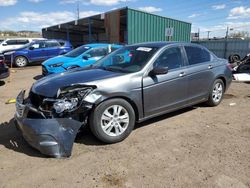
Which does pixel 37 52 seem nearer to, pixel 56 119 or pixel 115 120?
pixel 115 120

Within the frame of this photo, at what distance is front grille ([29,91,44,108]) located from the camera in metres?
3.94

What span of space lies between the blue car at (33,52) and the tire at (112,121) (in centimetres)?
1311

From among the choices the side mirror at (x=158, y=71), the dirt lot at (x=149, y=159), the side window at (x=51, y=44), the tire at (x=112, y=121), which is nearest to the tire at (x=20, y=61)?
the side window at (x=51, y=44)

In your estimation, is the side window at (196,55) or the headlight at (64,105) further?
the side window at (196,55)

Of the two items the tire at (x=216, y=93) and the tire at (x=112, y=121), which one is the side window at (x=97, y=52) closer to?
the tire at (x=216, y=93)

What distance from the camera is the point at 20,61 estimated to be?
51.2 ft

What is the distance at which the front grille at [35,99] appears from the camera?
3.94 metres

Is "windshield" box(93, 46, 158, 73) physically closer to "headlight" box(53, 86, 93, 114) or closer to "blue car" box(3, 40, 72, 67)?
"headlight" box(53, 86, 93, 114)

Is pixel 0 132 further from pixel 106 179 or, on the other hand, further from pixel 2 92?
pixel 2 92

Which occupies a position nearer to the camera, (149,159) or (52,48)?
(149,159)

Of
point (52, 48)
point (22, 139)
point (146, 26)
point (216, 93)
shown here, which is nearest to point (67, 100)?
point (22, 139)

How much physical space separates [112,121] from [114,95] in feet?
1.36

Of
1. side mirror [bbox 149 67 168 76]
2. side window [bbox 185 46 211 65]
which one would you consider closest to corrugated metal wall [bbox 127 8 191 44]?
side window [bbox 185 46 211 65]

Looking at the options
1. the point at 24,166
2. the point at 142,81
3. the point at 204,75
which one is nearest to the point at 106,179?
the point at 24,166
